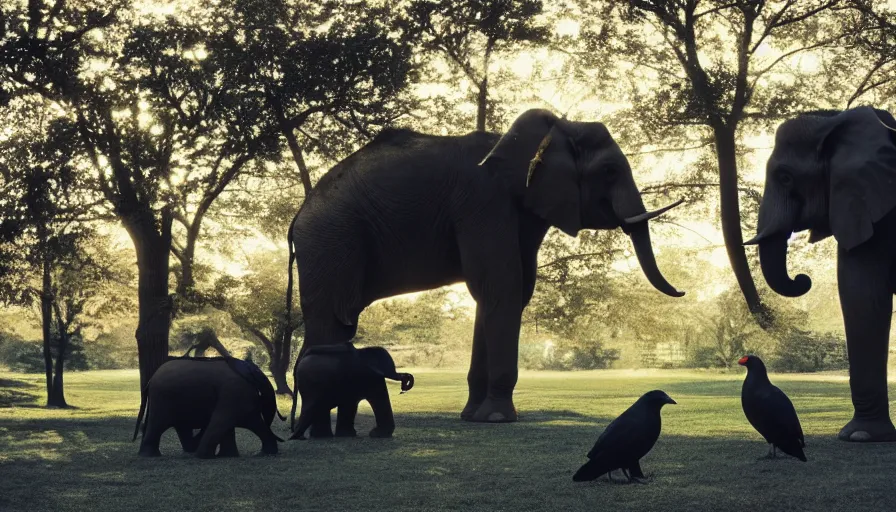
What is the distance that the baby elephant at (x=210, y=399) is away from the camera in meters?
10.3

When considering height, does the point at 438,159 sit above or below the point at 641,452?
above

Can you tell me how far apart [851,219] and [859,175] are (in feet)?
1.35

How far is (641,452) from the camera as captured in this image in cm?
801

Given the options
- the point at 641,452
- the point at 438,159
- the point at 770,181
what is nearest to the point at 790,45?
the point at 438,159

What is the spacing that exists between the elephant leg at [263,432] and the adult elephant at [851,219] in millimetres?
4974

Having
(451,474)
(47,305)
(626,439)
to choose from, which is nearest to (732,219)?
(451,474)

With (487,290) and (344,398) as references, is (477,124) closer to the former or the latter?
(487,290)

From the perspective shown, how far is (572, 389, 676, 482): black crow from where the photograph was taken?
7.86 metres

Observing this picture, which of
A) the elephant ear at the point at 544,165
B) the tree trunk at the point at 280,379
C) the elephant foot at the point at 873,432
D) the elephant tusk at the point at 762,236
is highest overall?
the elephant ear at the point at 544,165

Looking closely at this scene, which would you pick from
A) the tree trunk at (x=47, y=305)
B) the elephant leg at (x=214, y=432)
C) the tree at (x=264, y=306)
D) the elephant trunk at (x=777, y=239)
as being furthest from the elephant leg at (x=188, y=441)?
the tree at (x=264, y=306)

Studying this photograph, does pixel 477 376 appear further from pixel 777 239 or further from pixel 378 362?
pixel 777 239

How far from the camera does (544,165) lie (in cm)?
1423

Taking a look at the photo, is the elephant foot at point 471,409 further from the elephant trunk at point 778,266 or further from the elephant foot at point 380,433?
the elephant trunk at point 778,266

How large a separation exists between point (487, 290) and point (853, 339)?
4.75m
